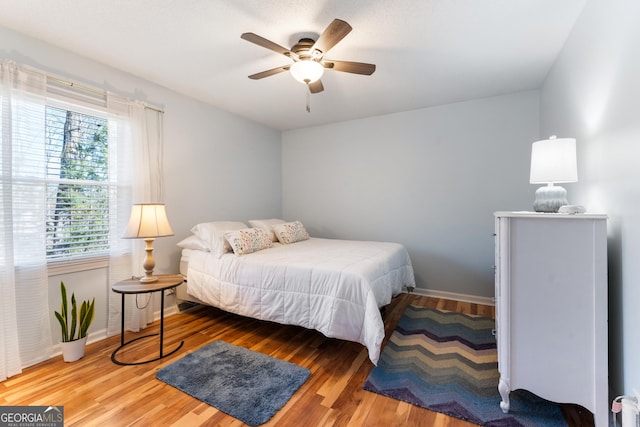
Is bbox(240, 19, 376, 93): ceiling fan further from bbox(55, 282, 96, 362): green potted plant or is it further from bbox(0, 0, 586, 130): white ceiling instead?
bbox(55, 282, 96, 362): green potted plant

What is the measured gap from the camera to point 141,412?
158 cm

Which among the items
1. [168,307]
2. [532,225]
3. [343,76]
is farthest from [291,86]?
[168,307]

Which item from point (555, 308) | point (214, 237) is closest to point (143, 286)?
point (214, 237)

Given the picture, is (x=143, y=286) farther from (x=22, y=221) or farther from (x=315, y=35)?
(x=315, y=35)

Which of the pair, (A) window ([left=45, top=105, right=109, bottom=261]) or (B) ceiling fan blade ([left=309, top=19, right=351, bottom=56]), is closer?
(B) ceiling fan blade ([left=309, top=19, right=351, bottom=56])

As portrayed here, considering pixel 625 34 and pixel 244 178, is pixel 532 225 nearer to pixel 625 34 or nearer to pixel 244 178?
pixel 625 34

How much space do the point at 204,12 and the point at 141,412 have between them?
2.52 m

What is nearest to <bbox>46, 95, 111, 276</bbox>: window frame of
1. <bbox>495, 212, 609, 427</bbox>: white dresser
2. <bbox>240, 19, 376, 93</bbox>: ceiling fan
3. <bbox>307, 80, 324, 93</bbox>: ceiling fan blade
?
<bbox>240, 19, 376, 93</bbox>: ceiling fan

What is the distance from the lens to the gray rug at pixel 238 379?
64.1 inches

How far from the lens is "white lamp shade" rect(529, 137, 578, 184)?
1.64 metres

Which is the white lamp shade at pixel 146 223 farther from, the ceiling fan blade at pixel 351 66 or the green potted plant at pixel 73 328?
the ceiling fan blade at pixel 351 66

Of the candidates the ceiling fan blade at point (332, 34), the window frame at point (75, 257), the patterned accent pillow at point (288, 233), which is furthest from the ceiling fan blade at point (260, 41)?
the patterned accent pillow at point (288, 233)

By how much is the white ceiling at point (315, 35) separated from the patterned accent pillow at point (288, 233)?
5.35 ft

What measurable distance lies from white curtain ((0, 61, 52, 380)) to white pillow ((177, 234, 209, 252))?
1.11 meters
